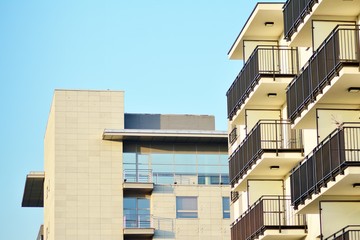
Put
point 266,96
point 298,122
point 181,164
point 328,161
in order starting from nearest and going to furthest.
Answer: point 328,161 → point 298,122 → point 266,96 → point 181,164

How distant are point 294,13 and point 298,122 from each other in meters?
3.68

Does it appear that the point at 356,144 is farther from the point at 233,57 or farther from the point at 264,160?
the point at 233,57

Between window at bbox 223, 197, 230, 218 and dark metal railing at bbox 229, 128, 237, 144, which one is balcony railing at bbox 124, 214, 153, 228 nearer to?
window at bbox 223, 197, 230, 218

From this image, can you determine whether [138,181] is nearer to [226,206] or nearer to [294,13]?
[226,206]

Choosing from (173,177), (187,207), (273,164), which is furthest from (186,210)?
(273,164)

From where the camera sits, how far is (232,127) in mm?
57781

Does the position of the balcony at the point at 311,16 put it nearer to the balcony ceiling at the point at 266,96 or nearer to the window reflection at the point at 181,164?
the balcony ceiling at the point at 266,96

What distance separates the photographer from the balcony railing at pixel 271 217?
149 feet

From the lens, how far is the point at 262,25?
48906 mm

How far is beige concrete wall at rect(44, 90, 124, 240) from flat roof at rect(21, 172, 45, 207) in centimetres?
907

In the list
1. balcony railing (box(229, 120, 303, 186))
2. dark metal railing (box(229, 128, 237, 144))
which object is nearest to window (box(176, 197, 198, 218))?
dark metal railing (box(229, 128, 237, 144))

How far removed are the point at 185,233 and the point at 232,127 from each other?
24.9 metres

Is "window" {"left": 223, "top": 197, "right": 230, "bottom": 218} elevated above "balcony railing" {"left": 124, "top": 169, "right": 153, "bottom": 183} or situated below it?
below

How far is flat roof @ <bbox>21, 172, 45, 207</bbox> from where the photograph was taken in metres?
91.3
